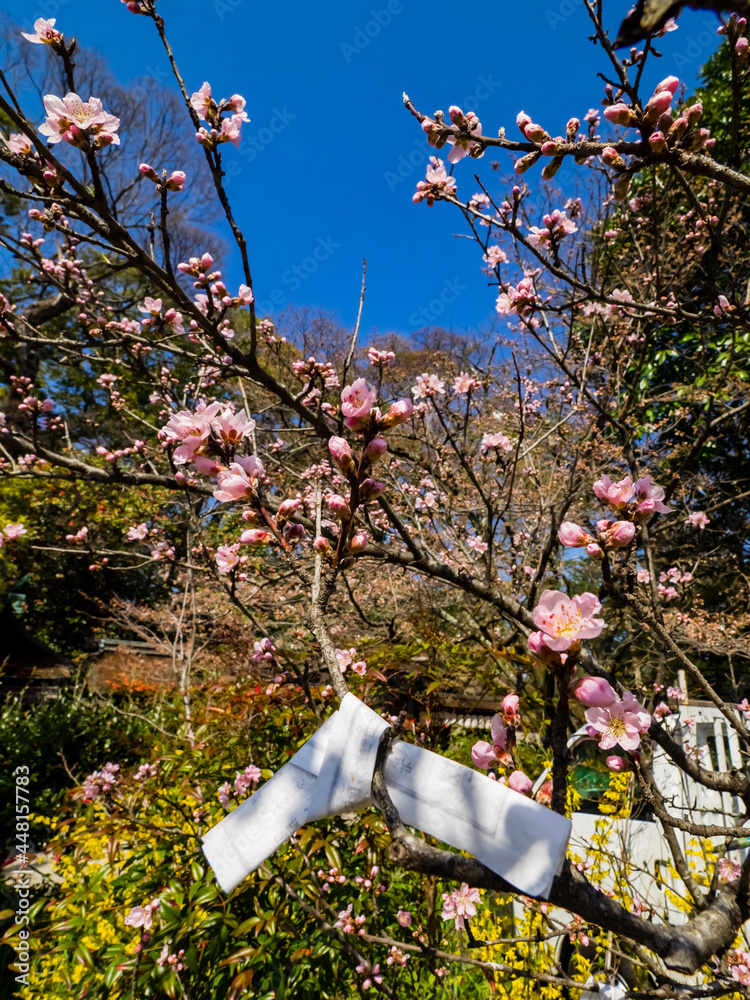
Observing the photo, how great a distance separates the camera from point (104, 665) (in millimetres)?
8641

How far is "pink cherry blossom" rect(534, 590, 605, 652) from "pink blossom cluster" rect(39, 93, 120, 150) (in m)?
1.45

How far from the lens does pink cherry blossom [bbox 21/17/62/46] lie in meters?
1.30

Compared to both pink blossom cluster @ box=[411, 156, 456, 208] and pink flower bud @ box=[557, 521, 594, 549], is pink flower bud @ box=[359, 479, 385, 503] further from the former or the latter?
pink blossom cluster @ box=[411, 156, 456, 208]

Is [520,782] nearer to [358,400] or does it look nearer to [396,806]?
[396,806]

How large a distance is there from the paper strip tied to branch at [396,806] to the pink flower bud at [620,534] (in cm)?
53

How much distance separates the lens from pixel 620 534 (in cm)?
94

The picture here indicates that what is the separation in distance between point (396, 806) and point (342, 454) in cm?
56

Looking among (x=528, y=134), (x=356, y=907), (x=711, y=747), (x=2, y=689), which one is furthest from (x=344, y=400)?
(x=2, y=689)

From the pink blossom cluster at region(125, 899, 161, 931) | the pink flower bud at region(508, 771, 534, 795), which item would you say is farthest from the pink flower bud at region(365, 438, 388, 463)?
the pink blossom cluster at region(125, 899, 161, 931)

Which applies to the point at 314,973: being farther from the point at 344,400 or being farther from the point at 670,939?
the point at 344,400

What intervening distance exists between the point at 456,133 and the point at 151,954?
264cm

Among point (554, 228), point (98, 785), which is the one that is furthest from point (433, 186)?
point (98, 785)

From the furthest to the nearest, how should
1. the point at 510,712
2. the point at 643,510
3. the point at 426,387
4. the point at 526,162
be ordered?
1. the point at 426,387
2. the point at 526,162
3. the point at 643,510
4. the point at 510,712

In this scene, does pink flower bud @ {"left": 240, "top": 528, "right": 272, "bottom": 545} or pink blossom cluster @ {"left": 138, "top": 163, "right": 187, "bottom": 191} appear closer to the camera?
pink flower bud @ {"left": 240, "top": 528, "right": 272, "bottom": 545}
